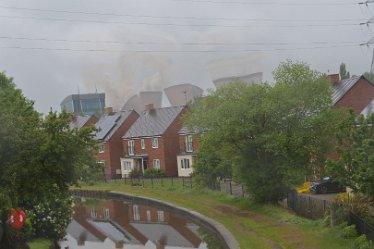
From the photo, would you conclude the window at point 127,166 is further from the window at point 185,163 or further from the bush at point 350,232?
the bush at point 350,232

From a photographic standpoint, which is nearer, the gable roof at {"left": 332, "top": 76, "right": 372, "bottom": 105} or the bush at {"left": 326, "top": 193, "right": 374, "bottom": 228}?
the bush at {"left": 326, "top": 193, "right": 374, "bottom": 228}

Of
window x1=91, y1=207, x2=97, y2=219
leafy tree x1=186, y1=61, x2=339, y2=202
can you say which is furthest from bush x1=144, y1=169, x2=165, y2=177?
leafy tree x1=186, y1=61, x2=339, y2=202

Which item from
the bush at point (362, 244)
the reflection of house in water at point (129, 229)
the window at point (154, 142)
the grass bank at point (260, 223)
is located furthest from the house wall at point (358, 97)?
the bush at point (362, 244)

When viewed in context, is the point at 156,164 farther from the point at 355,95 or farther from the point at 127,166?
the point at 355,95

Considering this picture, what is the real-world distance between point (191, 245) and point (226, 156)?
949 cm

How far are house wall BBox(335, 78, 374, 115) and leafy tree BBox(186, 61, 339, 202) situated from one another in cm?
1856

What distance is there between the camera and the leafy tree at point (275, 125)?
30.6 meters

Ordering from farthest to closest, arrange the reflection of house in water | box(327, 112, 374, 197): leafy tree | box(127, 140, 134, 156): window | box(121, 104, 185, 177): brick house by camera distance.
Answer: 1. box(127, 140, 134, 156): window
2. box(121, 104, 185, 177): brick house
3. the reflection of house in water
4. box(327, 112, 374, 197): leafy tree

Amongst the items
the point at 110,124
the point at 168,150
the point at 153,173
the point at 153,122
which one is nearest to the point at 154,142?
the point at 168,150

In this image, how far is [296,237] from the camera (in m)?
22.7

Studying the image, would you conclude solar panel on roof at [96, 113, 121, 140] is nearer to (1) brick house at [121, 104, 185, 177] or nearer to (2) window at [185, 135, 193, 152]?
(1) brick house at [121, 104, 185, 177]

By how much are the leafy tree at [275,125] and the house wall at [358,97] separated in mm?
18557

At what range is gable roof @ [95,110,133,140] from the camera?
7302 cm

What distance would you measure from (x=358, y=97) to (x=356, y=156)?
3234cm
